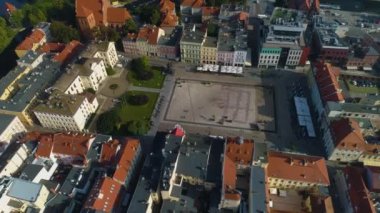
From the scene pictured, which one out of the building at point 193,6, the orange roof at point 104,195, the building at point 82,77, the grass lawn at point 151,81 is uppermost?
the building at point 193,6

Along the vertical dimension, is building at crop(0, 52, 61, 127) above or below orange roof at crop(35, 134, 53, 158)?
above

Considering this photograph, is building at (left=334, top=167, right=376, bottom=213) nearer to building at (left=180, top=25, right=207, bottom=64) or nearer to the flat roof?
building at (left=180, top=25, right=207, bottom=64)

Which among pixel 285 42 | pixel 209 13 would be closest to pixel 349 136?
pixel 285 42

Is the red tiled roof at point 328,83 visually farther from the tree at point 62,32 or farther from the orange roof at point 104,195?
the tree at point 62,32

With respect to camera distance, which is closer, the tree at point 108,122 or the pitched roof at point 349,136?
the pitched roof at point 349,136

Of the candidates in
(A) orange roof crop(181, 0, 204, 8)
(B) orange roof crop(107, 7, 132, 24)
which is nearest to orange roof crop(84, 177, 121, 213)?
(B) orange roof crop(107, 7, 132, 24)

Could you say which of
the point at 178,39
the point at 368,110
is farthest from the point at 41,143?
the point at 368,110

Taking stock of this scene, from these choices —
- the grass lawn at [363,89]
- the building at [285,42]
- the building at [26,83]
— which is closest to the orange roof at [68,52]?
the building at [26,83]
